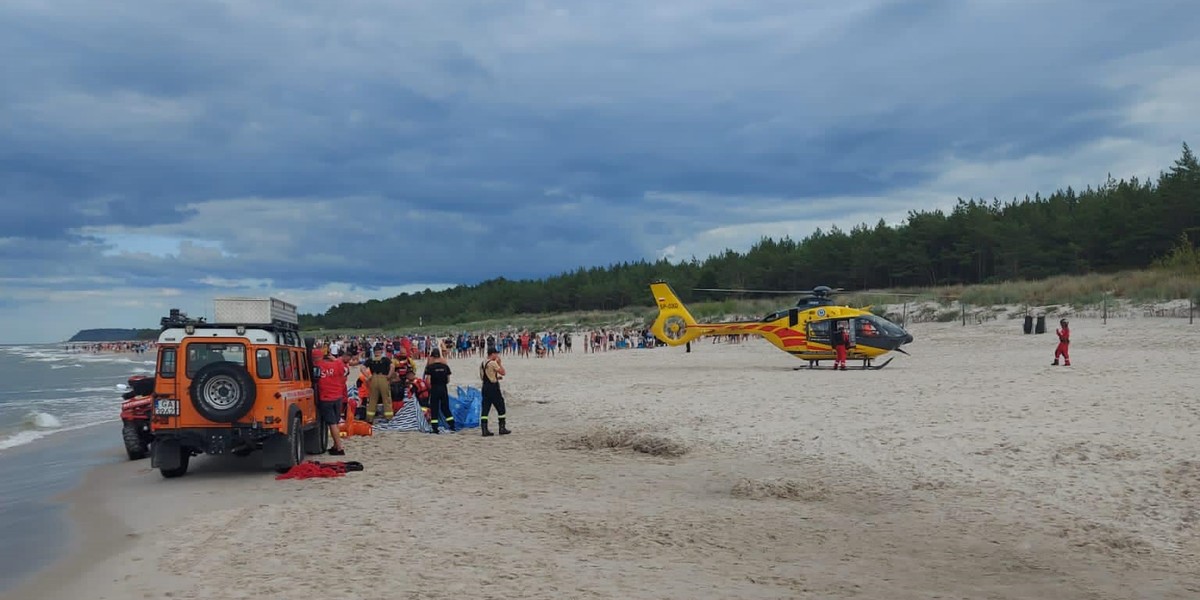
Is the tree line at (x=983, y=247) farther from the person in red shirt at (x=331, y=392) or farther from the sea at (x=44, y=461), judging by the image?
the person in red shirt at (x=331, y=392)

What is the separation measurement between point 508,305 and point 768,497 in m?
118

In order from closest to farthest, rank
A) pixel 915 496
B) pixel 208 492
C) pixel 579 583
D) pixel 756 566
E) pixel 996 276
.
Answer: pixel 579 583, pixel 756 566, pixel 915 496, pixel 208 492, pixel 996 276

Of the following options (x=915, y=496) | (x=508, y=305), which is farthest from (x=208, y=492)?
(x=508, y=305)

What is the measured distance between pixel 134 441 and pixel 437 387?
4.86 meters

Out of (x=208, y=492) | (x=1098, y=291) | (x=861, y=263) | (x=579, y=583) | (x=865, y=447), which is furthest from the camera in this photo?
(x=861, y=263)

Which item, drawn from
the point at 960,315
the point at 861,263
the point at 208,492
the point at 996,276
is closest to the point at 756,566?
the point at 208,492

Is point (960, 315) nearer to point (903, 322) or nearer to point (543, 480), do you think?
point (903, 322)

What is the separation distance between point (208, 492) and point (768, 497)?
646 centimetres

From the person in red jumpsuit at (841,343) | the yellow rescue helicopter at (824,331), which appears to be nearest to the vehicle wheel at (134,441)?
the yellow rescue helicopter at (824,331)

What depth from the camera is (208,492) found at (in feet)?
32.9

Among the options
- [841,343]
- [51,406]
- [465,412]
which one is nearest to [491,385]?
[465,412]

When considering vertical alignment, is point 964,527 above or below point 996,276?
below

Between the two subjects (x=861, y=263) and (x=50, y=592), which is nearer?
(x=50, y=592)

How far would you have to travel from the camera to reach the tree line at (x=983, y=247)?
2000 inches
